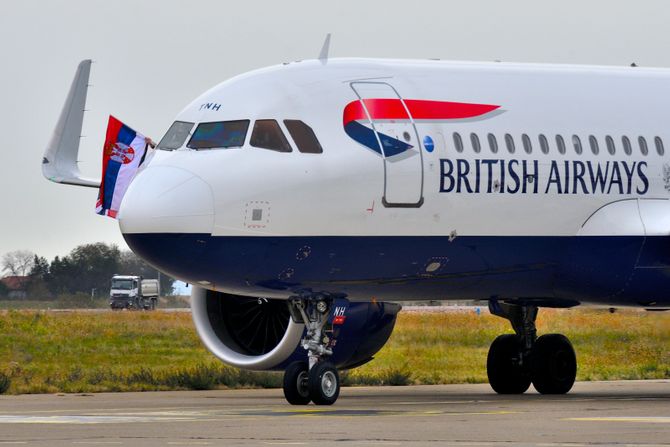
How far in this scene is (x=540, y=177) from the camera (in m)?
23.6

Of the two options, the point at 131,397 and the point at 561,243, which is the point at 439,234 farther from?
the point at 131,397

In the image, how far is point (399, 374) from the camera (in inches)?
1187

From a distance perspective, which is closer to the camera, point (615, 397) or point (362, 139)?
point (362, 139)

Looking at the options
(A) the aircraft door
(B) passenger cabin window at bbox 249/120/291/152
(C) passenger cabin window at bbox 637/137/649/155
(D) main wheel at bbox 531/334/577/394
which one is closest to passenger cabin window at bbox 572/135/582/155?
(C) passenger cabin window at bbox 637/137/649/155

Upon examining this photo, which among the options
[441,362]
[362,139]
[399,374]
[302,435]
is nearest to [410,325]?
[441,362]

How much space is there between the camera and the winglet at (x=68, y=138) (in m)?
30.6

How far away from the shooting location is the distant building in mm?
83562

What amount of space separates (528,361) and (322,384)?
247 inches

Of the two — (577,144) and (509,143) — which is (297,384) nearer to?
(509,143)

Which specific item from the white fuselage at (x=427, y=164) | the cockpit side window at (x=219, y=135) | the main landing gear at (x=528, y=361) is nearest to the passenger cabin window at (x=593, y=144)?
the white fuselage at (x=427, y=164)

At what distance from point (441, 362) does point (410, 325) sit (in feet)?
45.5

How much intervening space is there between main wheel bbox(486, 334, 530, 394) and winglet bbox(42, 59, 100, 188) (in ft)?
26.3

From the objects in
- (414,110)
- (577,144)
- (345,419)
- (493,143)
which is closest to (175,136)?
(414,110)

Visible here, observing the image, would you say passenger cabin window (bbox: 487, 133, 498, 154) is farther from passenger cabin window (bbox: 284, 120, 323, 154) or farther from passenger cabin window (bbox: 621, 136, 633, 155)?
passenger cabin window (bbox: 284, 120, 323, 154)
